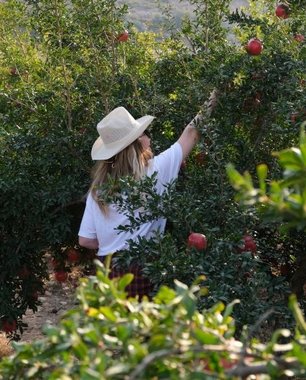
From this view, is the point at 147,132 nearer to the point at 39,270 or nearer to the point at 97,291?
the point at 39,270

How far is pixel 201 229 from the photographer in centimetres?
350

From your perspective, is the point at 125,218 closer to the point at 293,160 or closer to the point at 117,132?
the point at 117,132

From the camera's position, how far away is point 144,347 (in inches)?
56.0

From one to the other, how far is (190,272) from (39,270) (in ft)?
6.40

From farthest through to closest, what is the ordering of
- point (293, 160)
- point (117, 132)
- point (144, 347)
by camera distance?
point (117, 132) → point (293, 160) → point (144, 347)

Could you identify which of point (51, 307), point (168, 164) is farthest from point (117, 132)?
point (51, 307)

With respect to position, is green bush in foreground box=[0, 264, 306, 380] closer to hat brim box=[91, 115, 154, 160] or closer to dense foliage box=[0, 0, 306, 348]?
dense foliage box=[0, 0, 306, 348]

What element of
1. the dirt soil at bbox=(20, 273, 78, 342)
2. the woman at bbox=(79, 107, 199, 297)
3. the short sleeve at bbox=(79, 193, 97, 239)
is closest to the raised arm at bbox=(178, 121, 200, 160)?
the woman at bbox=(79, 107, 199, 297)

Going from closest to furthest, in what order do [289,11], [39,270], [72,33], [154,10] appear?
[289,11]
[72,33]
[39,270]
[154,10]

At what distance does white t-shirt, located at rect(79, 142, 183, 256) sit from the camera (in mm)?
3678

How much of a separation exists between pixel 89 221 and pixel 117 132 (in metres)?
0.44

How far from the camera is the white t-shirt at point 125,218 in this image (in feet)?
12.1

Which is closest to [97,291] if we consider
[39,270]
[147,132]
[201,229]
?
[201,229]

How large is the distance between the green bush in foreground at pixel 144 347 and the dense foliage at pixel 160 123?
1.62 metres
